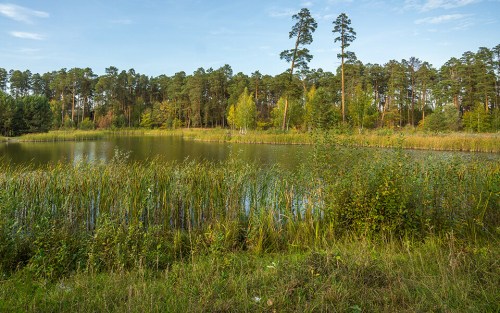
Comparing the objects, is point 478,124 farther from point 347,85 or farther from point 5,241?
point 5,241

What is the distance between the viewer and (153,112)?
62.0 m

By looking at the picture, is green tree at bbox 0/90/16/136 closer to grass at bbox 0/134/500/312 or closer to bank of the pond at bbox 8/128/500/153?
bank of the pond at bbox 8/128/500/153

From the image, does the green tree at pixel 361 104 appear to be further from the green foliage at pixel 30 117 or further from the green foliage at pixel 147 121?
the green foliage at pixel 147 121

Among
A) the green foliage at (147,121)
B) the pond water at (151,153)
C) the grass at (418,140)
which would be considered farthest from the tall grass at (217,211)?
the green foliage at (147,121)

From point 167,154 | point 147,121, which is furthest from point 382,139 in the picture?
point 147,121

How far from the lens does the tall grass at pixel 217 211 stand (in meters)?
3.69

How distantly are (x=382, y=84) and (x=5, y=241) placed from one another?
2291 inches

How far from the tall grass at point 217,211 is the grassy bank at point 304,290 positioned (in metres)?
0.46

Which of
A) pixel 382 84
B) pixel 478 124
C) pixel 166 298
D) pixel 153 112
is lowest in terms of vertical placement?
pixel 166 298

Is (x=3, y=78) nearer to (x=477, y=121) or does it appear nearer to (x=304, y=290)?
(x=304, y=290)

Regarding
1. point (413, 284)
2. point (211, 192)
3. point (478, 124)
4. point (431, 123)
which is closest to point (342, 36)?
point (431, 123)

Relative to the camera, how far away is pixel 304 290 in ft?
7.99

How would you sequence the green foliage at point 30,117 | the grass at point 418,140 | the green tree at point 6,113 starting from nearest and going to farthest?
the grass at point 418,140, the green tree at point 6,113, the green foliage at point 30,117

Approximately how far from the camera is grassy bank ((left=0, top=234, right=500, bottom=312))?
221 cm
